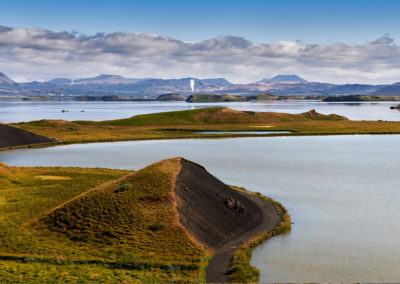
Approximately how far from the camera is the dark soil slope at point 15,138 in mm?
123981

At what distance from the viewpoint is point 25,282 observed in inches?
1125

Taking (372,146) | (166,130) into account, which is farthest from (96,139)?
(372,146)

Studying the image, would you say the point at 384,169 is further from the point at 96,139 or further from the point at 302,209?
the point at 96,139

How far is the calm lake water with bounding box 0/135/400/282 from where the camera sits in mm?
34531

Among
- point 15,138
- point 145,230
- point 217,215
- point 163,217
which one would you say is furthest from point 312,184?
point 15,138

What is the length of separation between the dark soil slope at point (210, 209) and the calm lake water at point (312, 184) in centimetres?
470

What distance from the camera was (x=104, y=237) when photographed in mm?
38156

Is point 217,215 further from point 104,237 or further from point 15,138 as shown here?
point 15,138

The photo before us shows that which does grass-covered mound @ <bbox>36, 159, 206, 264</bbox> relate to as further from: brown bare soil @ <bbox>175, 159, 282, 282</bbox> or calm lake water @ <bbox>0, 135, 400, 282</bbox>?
calm lake water @ <bbox>0, 135, 400, 282</bbox>

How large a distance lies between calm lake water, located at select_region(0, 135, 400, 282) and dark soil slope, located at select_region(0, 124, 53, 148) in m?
9.81

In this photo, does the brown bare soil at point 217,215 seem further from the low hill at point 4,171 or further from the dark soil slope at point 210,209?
the low hill at point 4,171

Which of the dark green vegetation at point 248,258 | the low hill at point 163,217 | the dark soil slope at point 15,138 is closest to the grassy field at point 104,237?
the low hill at point 163,217

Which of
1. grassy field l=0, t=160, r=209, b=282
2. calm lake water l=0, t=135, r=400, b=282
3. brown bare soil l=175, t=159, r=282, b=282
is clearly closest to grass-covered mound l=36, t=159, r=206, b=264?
grassy field l=0, t=160, r=209, b=282

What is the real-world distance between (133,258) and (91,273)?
4.01 meters
